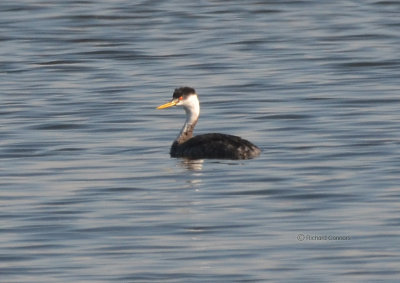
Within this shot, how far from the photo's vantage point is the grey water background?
13.3 metres

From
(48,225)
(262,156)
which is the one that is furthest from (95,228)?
(262,156)

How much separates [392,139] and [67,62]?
1177 centimetres

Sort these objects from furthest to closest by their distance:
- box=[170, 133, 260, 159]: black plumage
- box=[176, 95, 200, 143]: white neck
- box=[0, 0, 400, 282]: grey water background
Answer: box=[176, 95, 200, 143]: white neck → box=[170, 133, 260, 159]: black plumage → box=[0, 0, 400, 282]: grey water background

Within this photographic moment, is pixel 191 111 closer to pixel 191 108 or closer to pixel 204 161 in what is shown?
pixel 191 108

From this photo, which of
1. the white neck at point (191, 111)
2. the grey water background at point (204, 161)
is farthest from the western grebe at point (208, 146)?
the grey water background at point (204, 161)

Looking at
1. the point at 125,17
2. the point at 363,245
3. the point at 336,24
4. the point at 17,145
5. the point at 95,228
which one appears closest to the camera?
the point at 363,245

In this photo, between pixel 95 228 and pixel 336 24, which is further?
pixel 336 24

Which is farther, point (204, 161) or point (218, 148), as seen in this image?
point (204, 161)

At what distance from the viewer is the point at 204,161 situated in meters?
19.0

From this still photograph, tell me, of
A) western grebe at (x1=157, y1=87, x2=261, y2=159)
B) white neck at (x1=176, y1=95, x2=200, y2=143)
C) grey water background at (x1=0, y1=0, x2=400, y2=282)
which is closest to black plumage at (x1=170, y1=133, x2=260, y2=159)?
western grebe at (x1=157, y1=87, x2=261, y2=159)

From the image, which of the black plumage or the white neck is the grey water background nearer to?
the black plumage

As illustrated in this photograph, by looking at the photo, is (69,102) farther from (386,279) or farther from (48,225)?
(386,279)

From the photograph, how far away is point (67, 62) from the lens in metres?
30.5

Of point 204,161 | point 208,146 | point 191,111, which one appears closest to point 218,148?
point 208,146
